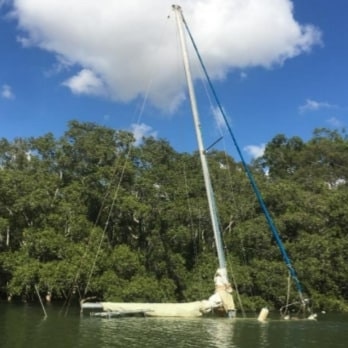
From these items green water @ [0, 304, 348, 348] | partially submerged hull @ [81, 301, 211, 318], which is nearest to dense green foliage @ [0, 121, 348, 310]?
partially submerged hull @ [81, 301, 211, 318]

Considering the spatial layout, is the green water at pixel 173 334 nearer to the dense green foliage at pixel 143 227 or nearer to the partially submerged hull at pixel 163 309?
the partially submerged hull at pixel 163 309

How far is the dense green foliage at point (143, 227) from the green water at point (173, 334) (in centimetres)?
2010

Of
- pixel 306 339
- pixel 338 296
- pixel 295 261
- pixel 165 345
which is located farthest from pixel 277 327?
pixel 338 296

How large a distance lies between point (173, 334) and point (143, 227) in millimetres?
33745

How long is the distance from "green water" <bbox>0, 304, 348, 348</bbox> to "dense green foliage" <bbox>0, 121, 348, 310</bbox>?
20103mm

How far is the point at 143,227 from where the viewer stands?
2260 inches

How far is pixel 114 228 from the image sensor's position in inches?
2266

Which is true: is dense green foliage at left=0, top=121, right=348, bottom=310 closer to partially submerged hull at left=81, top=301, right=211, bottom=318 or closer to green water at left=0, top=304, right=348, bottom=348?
partially submerged hull at left=81, top=301, right=211, bottom=318

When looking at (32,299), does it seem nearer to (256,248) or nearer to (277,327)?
(256,248)

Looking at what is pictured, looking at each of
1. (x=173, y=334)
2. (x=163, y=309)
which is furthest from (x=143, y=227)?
(x=173, y=334)

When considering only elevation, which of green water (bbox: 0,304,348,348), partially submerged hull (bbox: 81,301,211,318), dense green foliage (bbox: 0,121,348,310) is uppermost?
dense green foliage (bbox: 0,121,348,310)

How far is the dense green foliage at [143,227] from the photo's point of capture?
5031 centimetres

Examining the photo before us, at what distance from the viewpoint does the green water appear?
22.0 m

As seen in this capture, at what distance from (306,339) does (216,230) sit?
22.8 ft
